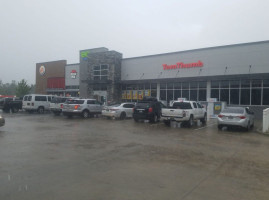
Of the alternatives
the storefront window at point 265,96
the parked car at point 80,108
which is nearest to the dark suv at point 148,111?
the parked car at point 80,108

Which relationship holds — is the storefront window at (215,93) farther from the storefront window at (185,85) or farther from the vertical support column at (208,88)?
the storefront window at (185,85)

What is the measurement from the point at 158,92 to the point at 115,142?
19770 mm

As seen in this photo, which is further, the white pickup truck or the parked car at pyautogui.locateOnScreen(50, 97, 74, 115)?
the parked car at pyautogui.locateOnScreen(50, 97, 74, 115)

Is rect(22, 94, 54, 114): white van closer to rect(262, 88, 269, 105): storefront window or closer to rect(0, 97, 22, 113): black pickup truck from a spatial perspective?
rect(0, 97, 22, 113): black pickup truck

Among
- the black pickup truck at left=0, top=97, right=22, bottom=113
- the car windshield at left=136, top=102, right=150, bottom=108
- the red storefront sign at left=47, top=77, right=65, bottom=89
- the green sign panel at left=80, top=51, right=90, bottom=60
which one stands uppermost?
the green sign panel at left=80, top=51, right=90, bottom=60

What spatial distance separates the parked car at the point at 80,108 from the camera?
19562 mm

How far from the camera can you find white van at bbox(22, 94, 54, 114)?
23753 millimetres

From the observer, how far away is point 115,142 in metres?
9.59

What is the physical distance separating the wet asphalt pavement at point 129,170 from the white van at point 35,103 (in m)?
15.0

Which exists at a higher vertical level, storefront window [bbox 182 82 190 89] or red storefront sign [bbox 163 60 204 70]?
red storefront sign [bbox 163 60 204 70]

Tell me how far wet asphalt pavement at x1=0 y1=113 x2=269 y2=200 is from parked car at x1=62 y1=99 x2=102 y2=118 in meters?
9.88

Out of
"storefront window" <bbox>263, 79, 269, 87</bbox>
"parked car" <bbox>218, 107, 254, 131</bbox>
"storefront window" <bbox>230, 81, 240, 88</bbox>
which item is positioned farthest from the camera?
"storefront window" <bbox>230, 81, 240, 88</bbox>

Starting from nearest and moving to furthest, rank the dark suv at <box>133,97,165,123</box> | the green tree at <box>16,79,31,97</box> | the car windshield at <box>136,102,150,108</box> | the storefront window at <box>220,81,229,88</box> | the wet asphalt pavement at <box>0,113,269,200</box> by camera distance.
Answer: the wet asphalt pavement at <box>0,113,269,200</box>
the dark suv at <box>133,97,165,123</box>
the car windshield at <box>136,102,150,108</box>
the storefront window at <box>220,81,229,88</box>
the green tree at <box>16,79,31,97</box>

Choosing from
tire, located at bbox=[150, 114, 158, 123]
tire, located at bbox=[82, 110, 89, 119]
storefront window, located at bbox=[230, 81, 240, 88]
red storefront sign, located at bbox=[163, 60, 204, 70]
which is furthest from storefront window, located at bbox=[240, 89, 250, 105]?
tire, located at bbox=[82, 110, 89, 119]
